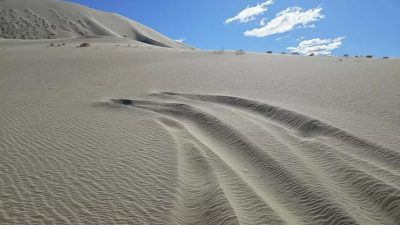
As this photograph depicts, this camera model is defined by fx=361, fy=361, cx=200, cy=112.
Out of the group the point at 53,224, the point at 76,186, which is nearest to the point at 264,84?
the point at 76,186

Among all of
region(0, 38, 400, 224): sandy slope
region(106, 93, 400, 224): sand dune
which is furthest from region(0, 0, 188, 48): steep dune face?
region(106, 93, 400, 224): sand dune

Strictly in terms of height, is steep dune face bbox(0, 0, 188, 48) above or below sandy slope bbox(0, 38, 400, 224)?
above

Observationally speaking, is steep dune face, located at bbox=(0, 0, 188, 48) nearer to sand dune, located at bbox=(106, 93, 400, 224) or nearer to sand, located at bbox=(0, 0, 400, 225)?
sand, located at bbox=(0, 0, 400, 225)

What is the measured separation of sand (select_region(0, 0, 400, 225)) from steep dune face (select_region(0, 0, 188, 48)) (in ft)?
146

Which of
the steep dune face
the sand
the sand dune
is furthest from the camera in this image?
the steep dune face

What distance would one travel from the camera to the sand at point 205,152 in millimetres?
3789

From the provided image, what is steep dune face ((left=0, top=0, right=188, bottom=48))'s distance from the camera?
49.6 m

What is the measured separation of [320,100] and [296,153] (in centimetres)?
311

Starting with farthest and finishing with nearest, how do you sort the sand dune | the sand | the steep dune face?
the steep dune face < the sand < the sand dune

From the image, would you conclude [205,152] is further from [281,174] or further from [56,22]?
[56,22]

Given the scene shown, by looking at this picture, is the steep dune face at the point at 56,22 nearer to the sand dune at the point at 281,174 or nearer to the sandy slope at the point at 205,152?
the sandy slope at the point at 205,152

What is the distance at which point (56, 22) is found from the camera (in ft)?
182

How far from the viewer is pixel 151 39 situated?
66125mm

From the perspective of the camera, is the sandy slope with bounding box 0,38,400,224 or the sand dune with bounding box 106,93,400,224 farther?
the sandy slope with bounding box 0,38,400,224
